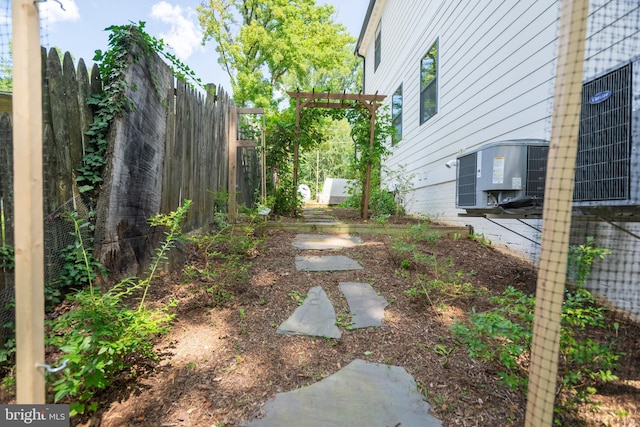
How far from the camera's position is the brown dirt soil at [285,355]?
1.32 meters

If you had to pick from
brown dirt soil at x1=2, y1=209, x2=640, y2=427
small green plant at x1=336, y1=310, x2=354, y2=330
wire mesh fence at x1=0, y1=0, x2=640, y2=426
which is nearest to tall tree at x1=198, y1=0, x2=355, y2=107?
brown dirt soil at x1=2, y1=209, x2=640, y2=427

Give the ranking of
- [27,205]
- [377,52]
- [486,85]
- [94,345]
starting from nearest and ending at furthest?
[27,205] < [94,345] < [486,85] < [377,52]

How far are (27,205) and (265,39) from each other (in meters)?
14.3

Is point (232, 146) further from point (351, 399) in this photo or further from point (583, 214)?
point (583, 214)

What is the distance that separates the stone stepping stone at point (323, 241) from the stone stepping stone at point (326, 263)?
388 millimetres

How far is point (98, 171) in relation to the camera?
6.70 feet

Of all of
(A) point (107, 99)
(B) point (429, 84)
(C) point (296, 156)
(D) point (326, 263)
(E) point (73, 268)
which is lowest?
(D) point (326, 263)

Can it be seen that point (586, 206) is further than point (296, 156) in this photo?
No

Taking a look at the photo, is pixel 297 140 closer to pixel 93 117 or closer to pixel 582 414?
pixel 93 117

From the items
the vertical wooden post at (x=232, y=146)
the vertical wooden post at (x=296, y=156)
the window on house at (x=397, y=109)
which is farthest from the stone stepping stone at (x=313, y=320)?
the window on house at (x=397, y=109)

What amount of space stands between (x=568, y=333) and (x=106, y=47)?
309cm

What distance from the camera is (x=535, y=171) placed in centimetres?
239

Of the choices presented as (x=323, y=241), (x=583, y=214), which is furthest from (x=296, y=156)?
(x=583, y=214)
